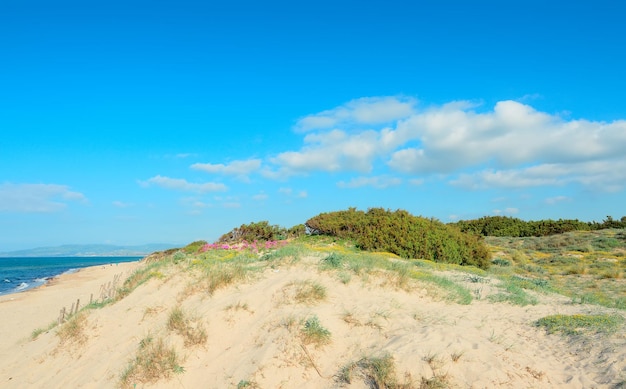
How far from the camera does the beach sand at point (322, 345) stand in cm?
552

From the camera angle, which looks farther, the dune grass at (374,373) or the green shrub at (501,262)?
the green shrub at (501,262)

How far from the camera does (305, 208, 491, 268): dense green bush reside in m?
16.0

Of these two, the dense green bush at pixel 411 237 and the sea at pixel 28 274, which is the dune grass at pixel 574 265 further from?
the sea at pixel 28 274

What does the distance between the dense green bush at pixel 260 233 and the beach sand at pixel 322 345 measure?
380 inches

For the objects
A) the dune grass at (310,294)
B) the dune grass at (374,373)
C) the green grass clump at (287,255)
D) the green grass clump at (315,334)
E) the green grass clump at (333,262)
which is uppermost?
the green grass clump at (287,255)

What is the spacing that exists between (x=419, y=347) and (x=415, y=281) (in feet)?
11.2

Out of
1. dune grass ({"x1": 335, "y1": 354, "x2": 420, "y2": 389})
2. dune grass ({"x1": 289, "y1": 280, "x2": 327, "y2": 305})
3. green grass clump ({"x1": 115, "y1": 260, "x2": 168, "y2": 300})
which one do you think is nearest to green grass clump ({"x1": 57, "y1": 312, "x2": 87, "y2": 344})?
green grass clump ({"x1": 115, "y1": 260, "x2": 168, "y2": 300})

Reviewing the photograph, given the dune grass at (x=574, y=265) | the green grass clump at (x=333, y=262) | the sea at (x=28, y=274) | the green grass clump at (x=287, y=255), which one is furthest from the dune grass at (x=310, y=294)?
the sea at (x=28, y=274)

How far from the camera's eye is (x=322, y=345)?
260 inches

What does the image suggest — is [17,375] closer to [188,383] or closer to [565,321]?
[188,383]

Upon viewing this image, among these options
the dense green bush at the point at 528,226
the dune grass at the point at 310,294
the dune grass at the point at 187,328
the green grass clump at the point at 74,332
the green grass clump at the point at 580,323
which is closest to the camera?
the green grass clump at the point at 580,323

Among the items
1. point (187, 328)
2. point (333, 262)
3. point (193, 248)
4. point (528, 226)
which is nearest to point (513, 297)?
point (333, 262)

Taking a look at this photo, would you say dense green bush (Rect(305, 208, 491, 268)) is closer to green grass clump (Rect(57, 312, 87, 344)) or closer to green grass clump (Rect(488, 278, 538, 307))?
green grass clump (Rect(488, 278, 538, 307))

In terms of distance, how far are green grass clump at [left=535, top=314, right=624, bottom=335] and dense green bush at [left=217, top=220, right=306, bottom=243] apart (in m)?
14.3
